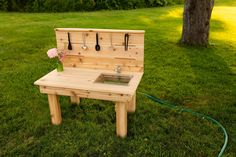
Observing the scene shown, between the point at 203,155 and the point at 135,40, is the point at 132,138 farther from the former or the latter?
the point at 135,40

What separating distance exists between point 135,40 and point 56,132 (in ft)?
4.59

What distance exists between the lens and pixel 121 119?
2.71 metres

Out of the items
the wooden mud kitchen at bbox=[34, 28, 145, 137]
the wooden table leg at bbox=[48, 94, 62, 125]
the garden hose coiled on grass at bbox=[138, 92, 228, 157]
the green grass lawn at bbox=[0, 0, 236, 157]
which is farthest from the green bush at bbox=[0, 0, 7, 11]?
the wooden table leg at bbox=[48, 94, 62, 125]

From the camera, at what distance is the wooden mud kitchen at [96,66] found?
2.71 meters

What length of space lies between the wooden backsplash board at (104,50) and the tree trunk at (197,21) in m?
3.03

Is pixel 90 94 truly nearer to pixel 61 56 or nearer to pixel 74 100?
pixel 61 56

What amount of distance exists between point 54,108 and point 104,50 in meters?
0.91

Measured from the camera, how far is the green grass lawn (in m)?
2.69

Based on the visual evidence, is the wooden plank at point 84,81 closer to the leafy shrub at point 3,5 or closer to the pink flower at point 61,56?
the pink flower at point 61,56

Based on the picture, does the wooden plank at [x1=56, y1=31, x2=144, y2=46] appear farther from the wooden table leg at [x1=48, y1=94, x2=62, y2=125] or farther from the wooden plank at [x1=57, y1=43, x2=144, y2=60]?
the wooden table leg at [x1=48, y1=94, x2=62, y2=125]

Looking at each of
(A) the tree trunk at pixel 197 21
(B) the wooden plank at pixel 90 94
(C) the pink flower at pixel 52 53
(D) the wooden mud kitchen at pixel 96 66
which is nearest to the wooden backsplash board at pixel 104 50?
(D) the wooden mud kitchen at pixel 96 66

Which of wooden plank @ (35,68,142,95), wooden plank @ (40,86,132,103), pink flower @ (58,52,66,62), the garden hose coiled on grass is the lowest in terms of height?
the garden hose coiled on grass

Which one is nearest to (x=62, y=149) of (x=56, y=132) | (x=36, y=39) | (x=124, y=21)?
(x=56, y=132)

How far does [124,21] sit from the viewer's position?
8.26 metres
